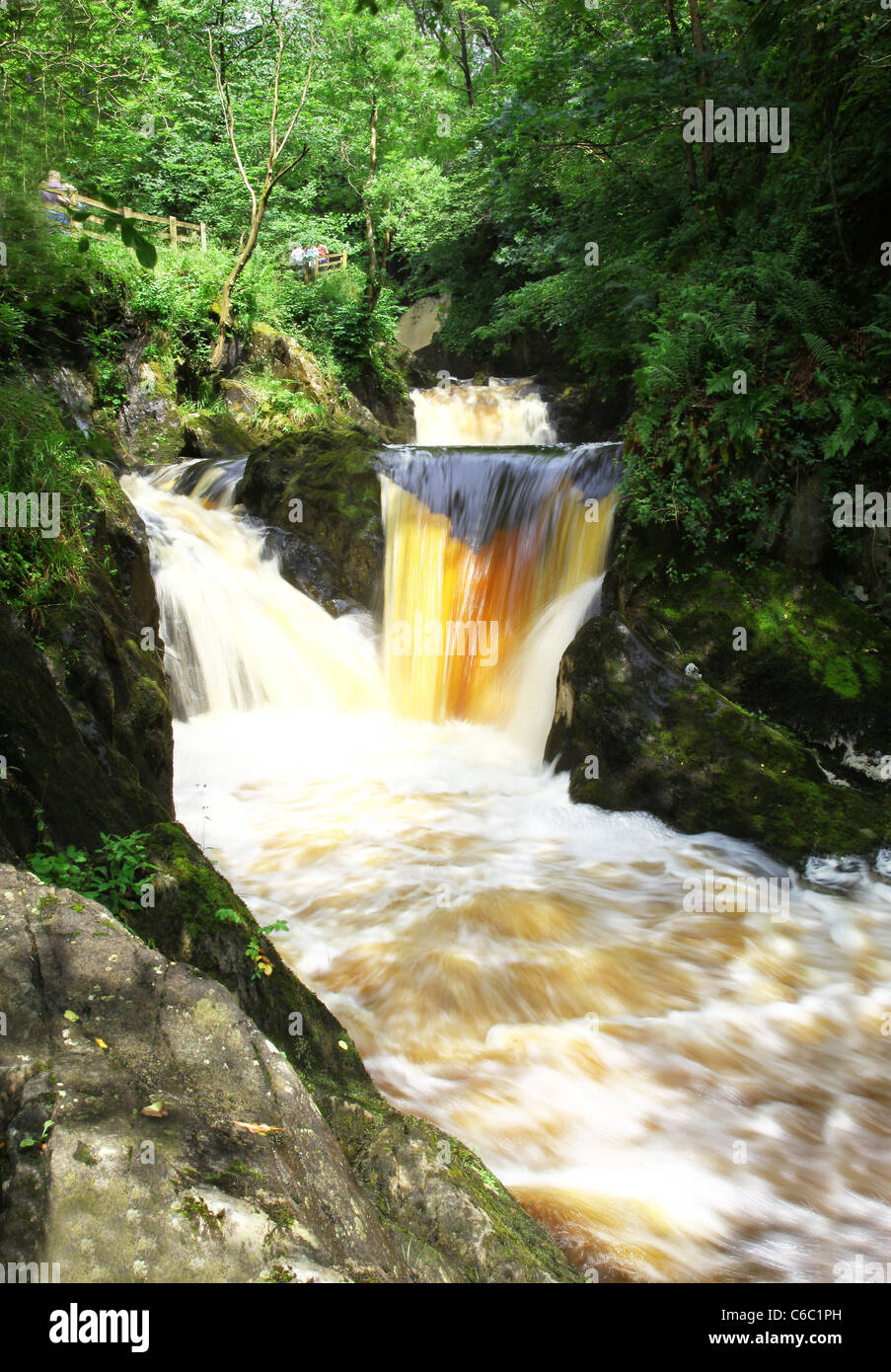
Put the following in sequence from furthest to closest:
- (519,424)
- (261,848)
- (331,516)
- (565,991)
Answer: (519,424) → (331,516) → (261,848) → (565,991)

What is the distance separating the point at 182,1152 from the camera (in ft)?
5.87

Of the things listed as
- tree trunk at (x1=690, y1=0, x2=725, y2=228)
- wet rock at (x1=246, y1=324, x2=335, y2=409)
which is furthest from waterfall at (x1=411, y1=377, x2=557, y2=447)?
tree trunk at (x1=690, y1=0, x2=725, y2=228)

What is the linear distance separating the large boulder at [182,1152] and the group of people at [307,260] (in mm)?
23663

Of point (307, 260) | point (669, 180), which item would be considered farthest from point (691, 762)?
point (307, 260)

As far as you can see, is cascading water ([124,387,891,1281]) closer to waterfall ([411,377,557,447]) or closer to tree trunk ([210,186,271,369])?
tree trunk ([210,186,271,369])

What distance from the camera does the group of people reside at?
22.3 m

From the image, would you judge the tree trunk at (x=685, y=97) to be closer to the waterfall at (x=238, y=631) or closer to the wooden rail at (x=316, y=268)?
the waterfall at (x=238, y=631)

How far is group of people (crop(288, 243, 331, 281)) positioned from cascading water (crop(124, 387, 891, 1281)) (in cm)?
1442

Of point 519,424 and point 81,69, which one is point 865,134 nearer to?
point 81,69

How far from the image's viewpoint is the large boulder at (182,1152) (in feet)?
5.22

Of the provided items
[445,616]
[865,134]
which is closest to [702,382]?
[865,134]

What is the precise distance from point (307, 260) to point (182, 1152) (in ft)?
81.6

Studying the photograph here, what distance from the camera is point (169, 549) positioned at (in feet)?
33.2

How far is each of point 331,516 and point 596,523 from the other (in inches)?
162
